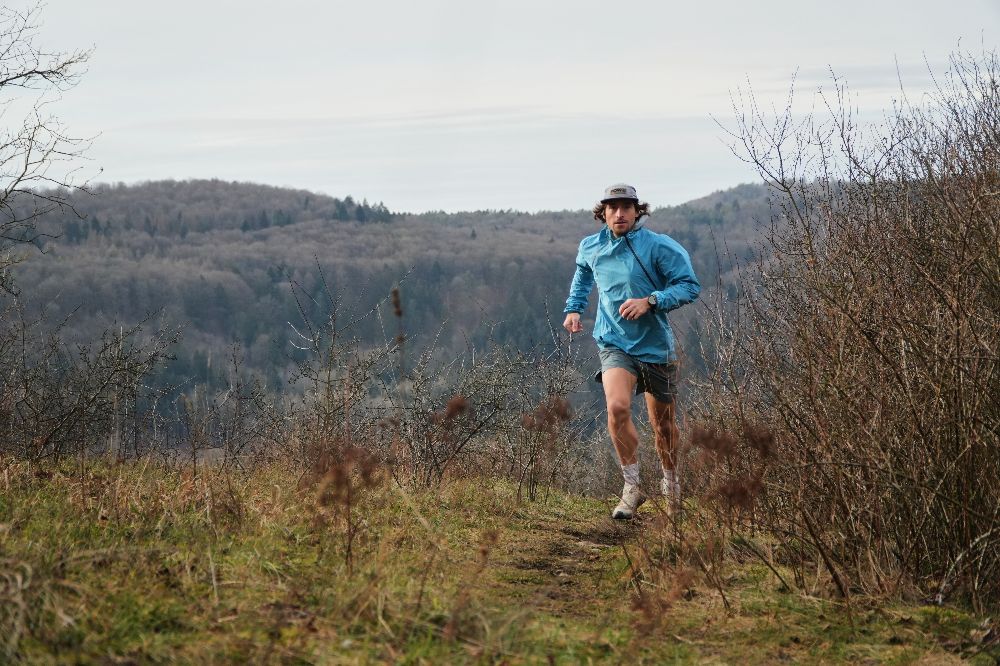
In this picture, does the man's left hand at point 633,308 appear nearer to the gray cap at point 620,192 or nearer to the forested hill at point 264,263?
the gray cap at point 620,192

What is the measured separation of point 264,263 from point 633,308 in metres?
150

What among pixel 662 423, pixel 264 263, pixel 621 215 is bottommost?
pixel 662 423

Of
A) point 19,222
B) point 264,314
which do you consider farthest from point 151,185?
A: point 19,222

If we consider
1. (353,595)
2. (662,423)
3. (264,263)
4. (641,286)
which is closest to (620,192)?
(641,286)

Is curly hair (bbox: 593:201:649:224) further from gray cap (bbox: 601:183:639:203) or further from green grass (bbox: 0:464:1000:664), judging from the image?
green grass (bbox: 0:464:1000:664)

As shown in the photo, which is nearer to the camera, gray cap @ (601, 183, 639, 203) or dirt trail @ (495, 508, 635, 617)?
dirt trail @ (495, 508, 635, 617)

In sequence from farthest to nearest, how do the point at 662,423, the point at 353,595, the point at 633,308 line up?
the point at 662,423 → the point at 633,308 → the point at 353,595

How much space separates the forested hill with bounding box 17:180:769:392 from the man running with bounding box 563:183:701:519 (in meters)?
79.0

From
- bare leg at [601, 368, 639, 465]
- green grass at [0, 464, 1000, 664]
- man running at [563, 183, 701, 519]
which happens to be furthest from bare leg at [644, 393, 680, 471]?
green grass at [0, 464, 1000, 664]

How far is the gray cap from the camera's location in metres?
5.73

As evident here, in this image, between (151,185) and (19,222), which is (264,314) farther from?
(19,222)

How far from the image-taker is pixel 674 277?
564 cm

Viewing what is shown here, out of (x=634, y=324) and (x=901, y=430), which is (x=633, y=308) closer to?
(x=634, y=324)

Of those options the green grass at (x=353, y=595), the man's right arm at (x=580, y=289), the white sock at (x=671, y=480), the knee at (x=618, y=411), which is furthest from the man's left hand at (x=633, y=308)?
the green grass at (x=353, y=595)
